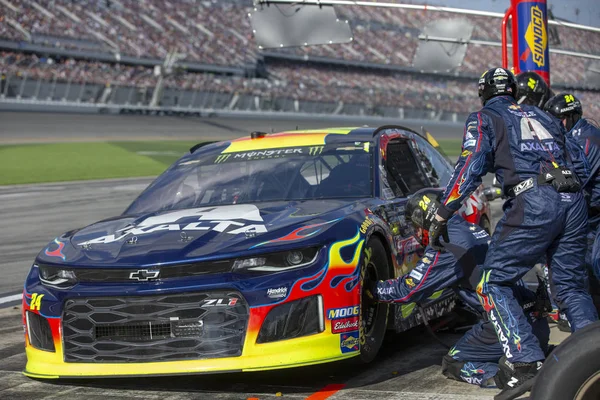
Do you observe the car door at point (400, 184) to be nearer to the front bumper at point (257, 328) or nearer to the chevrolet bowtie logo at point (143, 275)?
the front bumper at point (257, 328)

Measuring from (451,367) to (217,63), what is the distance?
4913 centimetres

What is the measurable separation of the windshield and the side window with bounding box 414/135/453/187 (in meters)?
0.92

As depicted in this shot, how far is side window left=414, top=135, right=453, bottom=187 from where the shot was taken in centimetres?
664

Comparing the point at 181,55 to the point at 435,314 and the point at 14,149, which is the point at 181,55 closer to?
the point at 14,149

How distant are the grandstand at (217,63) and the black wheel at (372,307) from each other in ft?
94.8

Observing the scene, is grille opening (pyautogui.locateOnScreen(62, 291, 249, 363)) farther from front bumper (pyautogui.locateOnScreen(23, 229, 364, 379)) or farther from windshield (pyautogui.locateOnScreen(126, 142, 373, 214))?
windshield (pyautogui.locateOnScreen(126, 142, 373, 214))

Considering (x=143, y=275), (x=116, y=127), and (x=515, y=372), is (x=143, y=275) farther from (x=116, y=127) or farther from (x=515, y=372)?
(x=116, y=127)

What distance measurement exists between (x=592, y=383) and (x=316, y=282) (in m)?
1.64

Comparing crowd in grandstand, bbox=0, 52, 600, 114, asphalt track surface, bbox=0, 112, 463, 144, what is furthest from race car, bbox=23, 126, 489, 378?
crowd in grandstand, bbox=0, 52, 600, 114

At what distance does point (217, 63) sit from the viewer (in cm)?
5256

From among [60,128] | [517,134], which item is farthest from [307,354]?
[60,128]

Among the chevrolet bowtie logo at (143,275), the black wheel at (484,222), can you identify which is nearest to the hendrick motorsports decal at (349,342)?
the chevrolet bowtie logo at (143,275)

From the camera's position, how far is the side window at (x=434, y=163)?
6.64m

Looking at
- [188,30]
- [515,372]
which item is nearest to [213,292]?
[515,372]
